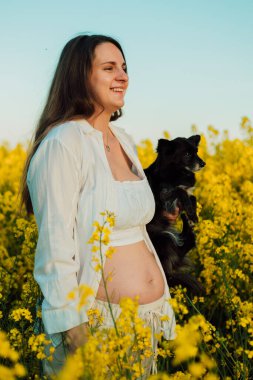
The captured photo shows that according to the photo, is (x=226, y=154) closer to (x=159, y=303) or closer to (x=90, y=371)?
(x=159, y=303)

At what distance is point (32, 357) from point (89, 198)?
106 cm

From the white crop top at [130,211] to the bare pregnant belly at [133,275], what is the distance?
0.15 ft

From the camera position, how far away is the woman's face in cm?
281

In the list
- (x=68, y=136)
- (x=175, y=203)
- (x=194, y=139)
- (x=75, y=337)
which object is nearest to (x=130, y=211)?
(x=68, y=136)

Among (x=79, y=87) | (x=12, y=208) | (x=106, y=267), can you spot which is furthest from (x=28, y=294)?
(x=12, y=208)

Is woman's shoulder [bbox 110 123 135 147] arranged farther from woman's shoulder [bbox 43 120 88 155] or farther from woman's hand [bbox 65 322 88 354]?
woman's hand [bbox 65 322 88 354]

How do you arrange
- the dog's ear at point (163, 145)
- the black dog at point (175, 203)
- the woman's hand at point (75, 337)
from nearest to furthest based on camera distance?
the woman's hand at point (75, 337)
the black dog at point (175, 203)
the dog's ear at point (163, 145)

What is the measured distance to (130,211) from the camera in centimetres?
269

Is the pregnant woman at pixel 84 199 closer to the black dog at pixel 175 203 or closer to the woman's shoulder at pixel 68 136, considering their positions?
the woman's shoulder at pixel 68 136

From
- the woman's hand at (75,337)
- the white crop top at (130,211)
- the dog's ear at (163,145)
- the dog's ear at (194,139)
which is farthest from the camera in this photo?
the dog's ear at (194,139)

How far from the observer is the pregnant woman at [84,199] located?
244cm

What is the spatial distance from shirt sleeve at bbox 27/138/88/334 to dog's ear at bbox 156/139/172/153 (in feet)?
4.75

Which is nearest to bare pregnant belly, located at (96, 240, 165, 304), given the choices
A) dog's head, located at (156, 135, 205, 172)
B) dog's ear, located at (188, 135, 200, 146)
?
dog's head, located at (156, 135, 205, 172)

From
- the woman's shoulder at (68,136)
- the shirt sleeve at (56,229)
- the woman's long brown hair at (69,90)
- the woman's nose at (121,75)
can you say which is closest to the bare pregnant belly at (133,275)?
the shirt sleeve at (56,229)
